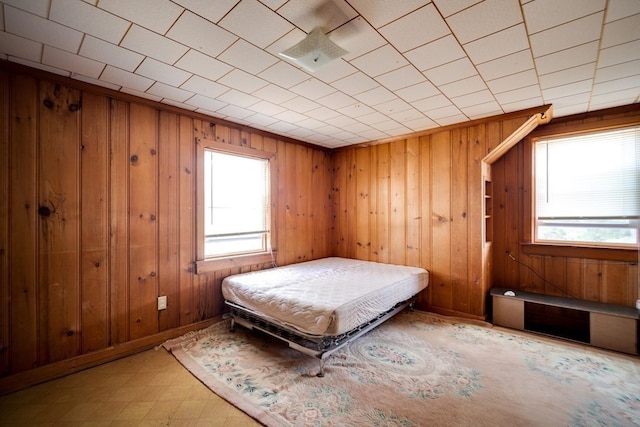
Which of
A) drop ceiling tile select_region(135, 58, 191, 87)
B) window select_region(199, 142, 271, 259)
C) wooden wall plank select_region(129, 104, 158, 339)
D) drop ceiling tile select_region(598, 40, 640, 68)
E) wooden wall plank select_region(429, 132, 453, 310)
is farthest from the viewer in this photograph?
wooden wall plank select_region(429, 132, 453, 310)

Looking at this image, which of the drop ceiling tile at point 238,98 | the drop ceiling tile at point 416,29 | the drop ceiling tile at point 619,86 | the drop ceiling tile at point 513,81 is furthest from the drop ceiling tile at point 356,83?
the drop ceiling tile at point 619,86

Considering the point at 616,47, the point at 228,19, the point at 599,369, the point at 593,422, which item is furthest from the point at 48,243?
the point at 599,369

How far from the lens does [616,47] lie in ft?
5.97

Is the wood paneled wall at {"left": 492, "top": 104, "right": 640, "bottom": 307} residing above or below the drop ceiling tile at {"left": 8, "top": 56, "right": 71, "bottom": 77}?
below

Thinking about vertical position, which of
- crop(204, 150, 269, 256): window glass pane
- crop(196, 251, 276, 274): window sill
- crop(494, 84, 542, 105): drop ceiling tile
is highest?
crop(494, 84, 542, 105): drop ceiling tile

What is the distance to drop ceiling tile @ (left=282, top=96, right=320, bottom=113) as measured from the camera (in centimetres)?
266

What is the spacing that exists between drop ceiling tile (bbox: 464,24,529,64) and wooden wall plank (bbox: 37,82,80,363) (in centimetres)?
311

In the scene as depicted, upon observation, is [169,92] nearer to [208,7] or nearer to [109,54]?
[109,54]

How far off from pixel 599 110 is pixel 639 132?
41 cm

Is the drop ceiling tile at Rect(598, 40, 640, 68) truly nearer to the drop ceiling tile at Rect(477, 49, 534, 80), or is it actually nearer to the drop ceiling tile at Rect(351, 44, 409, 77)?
the drop ceiling tile at Rect(477, 49, 534, 80)

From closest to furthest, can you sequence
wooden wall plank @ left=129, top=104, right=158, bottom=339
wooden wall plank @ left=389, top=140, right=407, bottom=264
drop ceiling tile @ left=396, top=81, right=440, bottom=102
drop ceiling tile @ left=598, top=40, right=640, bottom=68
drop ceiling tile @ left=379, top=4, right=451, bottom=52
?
drop ceiling tile @ left=379, top=4, right=451, bottom=52, drop ceiling tile @ left=598, top=40, right=640, bottom=68, drop ceiling tile @ left=396, top=81, right=440, bottom=102, wooden wall plank @ left=129, top=104, right=158, bottom=339, wooden wall plank @ left=389, top=140, right=407, bottom=264

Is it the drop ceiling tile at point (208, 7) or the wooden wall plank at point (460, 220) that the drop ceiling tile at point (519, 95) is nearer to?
the wooden wall plank at point (460, 220)

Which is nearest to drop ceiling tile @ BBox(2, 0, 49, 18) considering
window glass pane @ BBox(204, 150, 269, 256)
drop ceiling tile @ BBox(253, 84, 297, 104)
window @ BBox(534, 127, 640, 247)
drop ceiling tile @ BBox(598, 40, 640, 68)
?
drop ceiling tile @ BBox(253, 84, 297, 104)

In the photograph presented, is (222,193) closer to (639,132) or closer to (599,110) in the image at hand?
(599,110)
